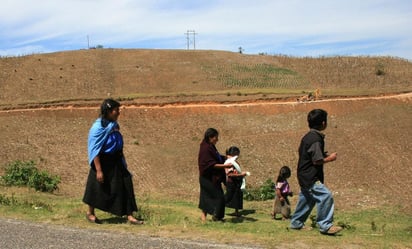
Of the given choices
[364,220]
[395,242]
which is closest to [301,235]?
[395,242]

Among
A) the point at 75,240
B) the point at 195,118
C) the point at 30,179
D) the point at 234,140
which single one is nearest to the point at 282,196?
the point at 75,240

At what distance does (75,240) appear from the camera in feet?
21.9

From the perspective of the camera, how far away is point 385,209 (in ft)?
45.7

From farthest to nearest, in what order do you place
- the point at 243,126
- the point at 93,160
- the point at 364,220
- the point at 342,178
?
the point at 243,126 → the point at 342,178 → the point at 364,220 → the point at 93,160

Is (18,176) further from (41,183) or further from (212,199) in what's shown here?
(212,199)

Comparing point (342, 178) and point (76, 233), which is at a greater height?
point (76, 233)

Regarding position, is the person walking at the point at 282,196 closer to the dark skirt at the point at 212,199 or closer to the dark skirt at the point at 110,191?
the dark skirt at the point at 212,199

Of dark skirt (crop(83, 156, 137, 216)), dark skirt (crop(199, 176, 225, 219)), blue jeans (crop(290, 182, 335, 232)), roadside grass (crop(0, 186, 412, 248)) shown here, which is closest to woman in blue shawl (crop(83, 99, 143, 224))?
dark skirt (crop(83, 156, 137, 216))

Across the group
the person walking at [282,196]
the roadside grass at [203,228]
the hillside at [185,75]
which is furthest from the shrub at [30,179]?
the hillside at [185,75]

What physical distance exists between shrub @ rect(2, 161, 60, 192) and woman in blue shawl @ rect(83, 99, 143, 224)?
608cm

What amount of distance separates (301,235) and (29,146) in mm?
19079

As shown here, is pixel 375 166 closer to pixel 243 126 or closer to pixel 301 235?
pixel 243 126

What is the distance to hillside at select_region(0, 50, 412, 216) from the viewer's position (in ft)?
70.3

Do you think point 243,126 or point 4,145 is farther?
point 243,126
